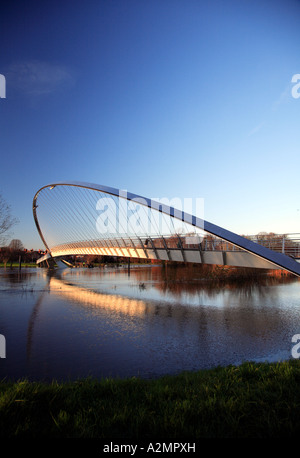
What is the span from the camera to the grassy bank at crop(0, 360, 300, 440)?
3984mm

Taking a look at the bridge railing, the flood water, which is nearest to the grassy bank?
the flood water

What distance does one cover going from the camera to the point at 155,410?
15.8 feet

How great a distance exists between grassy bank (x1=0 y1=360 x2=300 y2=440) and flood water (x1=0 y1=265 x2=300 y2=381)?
2.78m

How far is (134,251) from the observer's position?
2561cm

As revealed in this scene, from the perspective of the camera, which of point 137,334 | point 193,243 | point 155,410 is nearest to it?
point 155,410

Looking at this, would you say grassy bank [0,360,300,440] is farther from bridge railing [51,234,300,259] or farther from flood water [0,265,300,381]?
bridge railing [51,234,300,259]

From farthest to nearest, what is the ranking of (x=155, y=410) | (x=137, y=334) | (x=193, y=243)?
(x=193, y=243) < (x=137, y=334) < (x=155, y=410)

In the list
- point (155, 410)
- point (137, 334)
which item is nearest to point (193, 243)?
point (137, 334)

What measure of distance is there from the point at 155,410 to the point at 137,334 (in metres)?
8.33

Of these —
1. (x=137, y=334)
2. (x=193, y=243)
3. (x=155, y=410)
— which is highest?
(x=193, y=243)

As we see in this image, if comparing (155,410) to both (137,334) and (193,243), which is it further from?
(193,243)

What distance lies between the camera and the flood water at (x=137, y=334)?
29.4 feet

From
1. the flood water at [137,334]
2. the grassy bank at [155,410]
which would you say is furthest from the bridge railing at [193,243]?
the grassy bank at [155,410]
